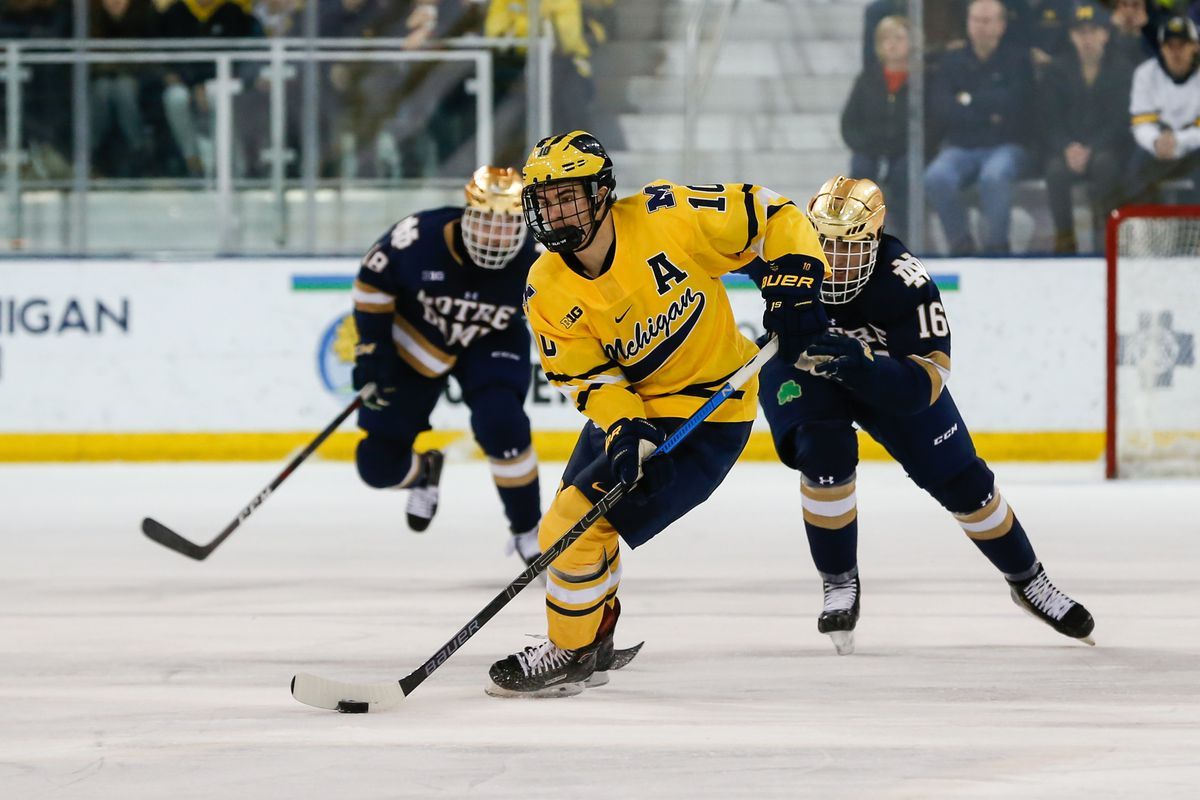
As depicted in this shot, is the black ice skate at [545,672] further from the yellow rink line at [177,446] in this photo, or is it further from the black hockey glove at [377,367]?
the yellow rink line at [177,446]

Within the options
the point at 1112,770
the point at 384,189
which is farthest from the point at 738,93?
the point at 1112,770

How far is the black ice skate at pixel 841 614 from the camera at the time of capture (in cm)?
353

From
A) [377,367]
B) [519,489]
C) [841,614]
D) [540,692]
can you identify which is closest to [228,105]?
[377,367]

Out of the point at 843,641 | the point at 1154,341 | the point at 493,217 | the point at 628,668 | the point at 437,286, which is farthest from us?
the point at 1154,341

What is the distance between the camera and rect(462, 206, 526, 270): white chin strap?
15.5 feet

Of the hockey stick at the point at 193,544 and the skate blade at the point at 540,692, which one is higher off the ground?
the skate blade at the point at 540,692

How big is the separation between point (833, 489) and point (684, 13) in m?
5.01

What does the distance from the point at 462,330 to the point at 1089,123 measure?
405cm

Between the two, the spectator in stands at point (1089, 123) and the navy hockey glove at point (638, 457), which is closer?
the navy hockey glove at point (638, 457)

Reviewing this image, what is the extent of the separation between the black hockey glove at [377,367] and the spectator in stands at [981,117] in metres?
3.63

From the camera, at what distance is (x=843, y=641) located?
3.52 metres

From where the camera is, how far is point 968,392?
7656mm

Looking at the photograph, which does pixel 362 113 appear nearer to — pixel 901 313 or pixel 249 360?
pixel 249 360

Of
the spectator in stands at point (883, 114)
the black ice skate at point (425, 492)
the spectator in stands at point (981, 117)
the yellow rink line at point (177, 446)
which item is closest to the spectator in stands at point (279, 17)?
the yellow rink line at point (177, 446)
